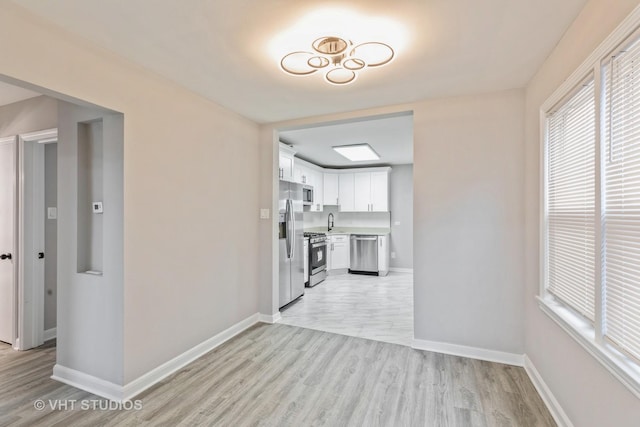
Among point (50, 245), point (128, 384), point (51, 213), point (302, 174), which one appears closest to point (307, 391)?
point (128, 384)

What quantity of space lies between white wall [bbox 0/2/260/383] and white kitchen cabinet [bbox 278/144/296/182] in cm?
122

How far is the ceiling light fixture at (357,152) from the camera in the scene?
208 inches

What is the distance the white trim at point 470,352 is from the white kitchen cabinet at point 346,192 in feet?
14.2

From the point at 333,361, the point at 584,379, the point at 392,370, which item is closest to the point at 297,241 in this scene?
the point at 333,361

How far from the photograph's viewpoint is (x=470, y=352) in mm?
2881

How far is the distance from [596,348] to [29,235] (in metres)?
4.58

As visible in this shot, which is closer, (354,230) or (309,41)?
(309,41)

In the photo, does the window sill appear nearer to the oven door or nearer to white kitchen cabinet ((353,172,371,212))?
the oven door

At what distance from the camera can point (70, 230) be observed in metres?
2.45

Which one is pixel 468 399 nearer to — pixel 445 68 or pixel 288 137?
pixel 445 68

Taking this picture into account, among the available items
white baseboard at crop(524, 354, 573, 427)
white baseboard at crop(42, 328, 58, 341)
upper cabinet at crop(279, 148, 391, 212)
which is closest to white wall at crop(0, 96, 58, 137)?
white baseboard at crop(42, 328, 58, 341)

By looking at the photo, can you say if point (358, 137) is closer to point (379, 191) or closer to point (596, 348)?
point (379, 191)

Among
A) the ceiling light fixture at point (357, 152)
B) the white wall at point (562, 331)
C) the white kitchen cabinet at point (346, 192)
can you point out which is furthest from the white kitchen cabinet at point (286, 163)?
the white wall at point (562, 331)

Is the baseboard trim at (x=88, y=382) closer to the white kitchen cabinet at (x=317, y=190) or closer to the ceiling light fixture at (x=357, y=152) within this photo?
the ceiling light fixture at (x=357, y=152)
